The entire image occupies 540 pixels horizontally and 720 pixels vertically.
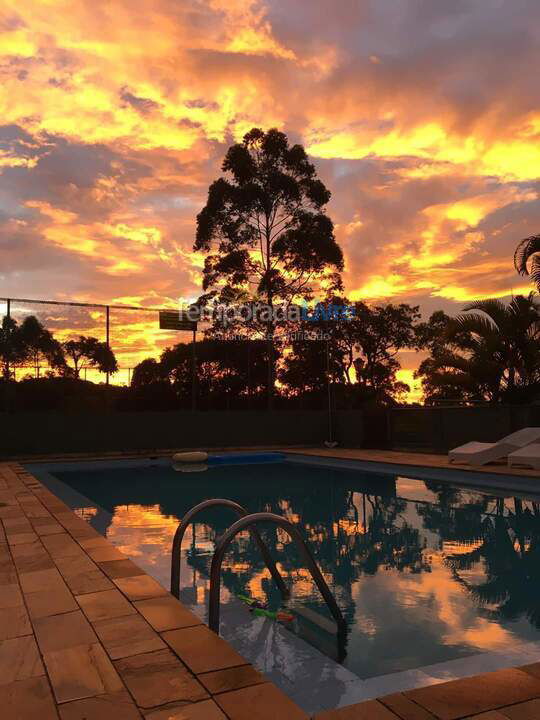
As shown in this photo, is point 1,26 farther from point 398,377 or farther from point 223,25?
point 398,377

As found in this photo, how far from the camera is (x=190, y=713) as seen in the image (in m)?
2.45

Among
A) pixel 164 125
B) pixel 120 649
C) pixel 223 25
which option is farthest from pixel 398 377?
pixel 120 649

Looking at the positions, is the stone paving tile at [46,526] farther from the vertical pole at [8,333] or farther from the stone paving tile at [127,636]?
the vertical pole at [8,333]

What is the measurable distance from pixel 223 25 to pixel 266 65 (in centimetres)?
162

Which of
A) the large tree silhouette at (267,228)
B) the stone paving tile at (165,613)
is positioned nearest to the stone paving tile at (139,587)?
the stone paving tile at (165,613)

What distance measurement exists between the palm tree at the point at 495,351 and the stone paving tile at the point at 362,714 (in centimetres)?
1494

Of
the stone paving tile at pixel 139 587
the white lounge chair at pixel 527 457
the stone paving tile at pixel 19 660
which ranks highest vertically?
the white lounge chair at pixel 527 457

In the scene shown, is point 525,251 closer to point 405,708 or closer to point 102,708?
point 405,708

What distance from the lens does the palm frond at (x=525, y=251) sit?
1519 centimetres

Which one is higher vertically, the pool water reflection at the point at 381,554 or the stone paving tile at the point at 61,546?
the stone paving tile at the point at 61,546

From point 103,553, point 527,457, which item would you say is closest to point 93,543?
point 103,553

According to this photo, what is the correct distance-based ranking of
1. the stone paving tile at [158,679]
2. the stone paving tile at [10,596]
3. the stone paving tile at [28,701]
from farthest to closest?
the stone paving tile at [10,596] < the stone paving tile at [158,679] < the stone paving tile at [28,701]

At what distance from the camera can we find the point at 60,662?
3.03 meters

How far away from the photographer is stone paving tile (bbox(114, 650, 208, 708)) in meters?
2.60
